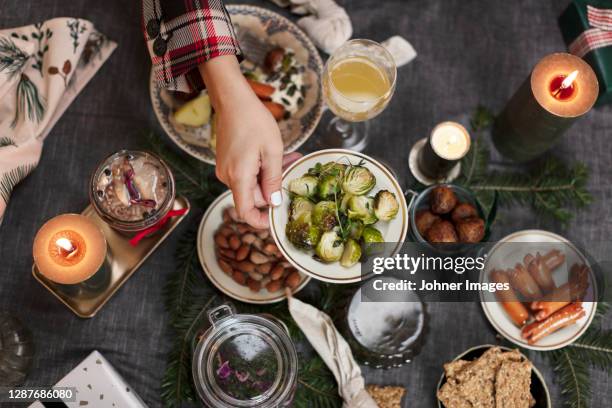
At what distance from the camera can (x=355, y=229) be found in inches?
38.6

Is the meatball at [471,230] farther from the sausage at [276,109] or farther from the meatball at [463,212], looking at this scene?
the sausage at [276,109]

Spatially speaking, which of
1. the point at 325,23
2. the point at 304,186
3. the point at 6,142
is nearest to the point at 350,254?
the point at 304,186

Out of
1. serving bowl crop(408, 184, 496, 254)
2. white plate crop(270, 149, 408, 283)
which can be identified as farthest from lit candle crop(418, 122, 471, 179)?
white plate crop(270, 149, 408, 283)

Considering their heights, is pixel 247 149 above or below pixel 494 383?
above

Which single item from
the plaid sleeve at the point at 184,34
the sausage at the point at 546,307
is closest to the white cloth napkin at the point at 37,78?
the plaid sleeve at the point at 184,34

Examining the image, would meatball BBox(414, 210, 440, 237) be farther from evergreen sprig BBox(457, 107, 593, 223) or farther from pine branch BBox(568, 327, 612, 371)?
pine branch BBox(568, 327, 612, 371)

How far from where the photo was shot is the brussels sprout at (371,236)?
3.18 feet

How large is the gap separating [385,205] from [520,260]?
0.39 meters

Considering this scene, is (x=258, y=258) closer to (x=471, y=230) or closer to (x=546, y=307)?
(x=471, y=230)

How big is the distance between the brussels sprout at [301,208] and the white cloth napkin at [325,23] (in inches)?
17.3

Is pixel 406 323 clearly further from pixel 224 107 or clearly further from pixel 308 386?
pixel 224 107

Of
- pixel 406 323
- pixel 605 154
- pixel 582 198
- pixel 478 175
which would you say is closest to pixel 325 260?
pixel 406 323

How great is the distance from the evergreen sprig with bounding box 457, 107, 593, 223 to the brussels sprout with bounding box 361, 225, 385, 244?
340mm

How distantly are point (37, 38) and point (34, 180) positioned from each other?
0.31 metres
